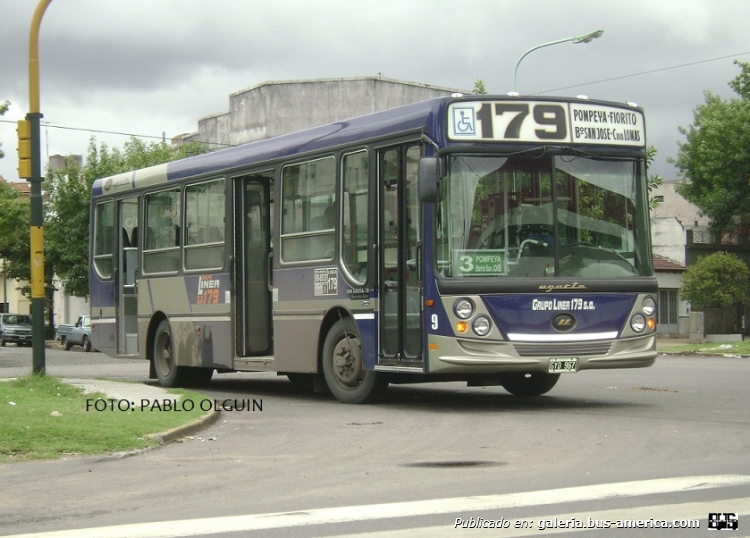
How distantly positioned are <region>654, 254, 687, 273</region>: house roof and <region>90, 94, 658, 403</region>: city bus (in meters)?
35.8

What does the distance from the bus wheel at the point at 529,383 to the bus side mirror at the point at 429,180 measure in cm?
357

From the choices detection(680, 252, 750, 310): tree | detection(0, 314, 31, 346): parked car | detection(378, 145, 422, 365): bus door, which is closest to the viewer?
detection(378, 145, 422, 365): bus door

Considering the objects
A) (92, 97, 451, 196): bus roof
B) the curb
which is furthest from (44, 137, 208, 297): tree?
the curb

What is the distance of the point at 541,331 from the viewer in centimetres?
1310

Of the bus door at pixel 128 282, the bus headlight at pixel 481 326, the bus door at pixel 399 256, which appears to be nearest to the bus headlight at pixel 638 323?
the bus headlight at pixel 481 326

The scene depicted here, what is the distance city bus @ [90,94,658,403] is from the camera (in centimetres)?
1295

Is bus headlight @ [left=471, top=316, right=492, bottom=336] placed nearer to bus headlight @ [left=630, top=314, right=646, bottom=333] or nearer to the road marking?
bus headlight @ [left=630, top=314, right=646, bottom=333]

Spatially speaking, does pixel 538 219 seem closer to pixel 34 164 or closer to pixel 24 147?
pixel 34 164

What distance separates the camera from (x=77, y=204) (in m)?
55.3

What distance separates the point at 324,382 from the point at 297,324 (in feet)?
2.73

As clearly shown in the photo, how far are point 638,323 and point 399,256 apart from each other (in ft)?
9.09

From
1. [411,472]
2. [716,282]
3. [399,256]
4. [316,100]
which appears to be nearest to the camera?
[411,472]

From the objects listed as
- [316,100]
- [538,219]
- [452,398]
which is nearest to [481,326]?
[538,219]

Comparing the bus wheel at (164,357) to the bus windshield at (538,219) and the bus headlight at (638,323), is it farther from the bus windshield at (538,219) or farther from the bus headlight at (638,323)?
the bus headlight at (638,323)
